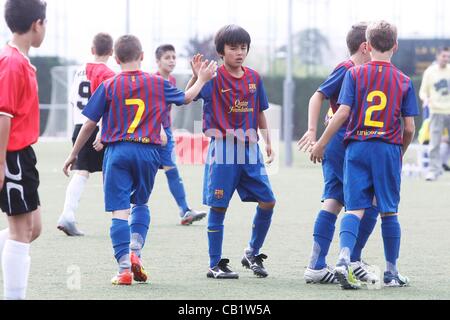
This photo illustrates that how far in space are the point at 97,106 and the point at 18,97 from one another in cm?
165

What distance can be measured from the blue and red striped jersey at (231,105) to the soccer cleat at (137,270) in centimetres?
111

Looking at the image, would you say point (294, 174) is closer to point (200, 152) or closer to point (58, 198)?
point (200, 152)

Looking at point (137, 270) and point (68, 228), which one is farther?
point (68, 228)

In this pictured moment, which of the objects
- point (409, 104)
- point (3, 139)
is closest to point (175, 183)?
point (409, 104)

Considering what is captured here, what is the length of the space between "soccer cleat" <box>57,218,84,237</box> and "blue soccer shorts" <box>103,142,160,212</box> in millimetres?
2814

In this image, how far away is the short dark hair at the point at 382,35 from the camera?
717 cm

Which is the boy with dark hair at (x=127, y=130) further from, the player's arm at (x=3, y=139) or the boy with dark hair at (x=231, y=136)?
the player's arm at (x=3, y=139)

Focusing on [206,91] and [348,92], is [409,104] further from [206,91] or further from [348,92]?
[206,91]

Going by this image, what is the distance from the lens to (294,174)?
797 inches

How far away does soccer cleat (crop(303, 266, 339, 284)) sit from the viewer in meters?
7.50

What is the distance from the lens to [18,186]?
19.1 feet

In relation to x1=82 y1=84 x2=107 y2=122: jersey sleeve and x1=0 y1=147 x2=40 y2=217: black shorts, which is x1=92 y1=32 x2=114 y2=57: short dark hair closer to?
x1=82 y1=84 x2=107 y2=122: jersey sleeve
